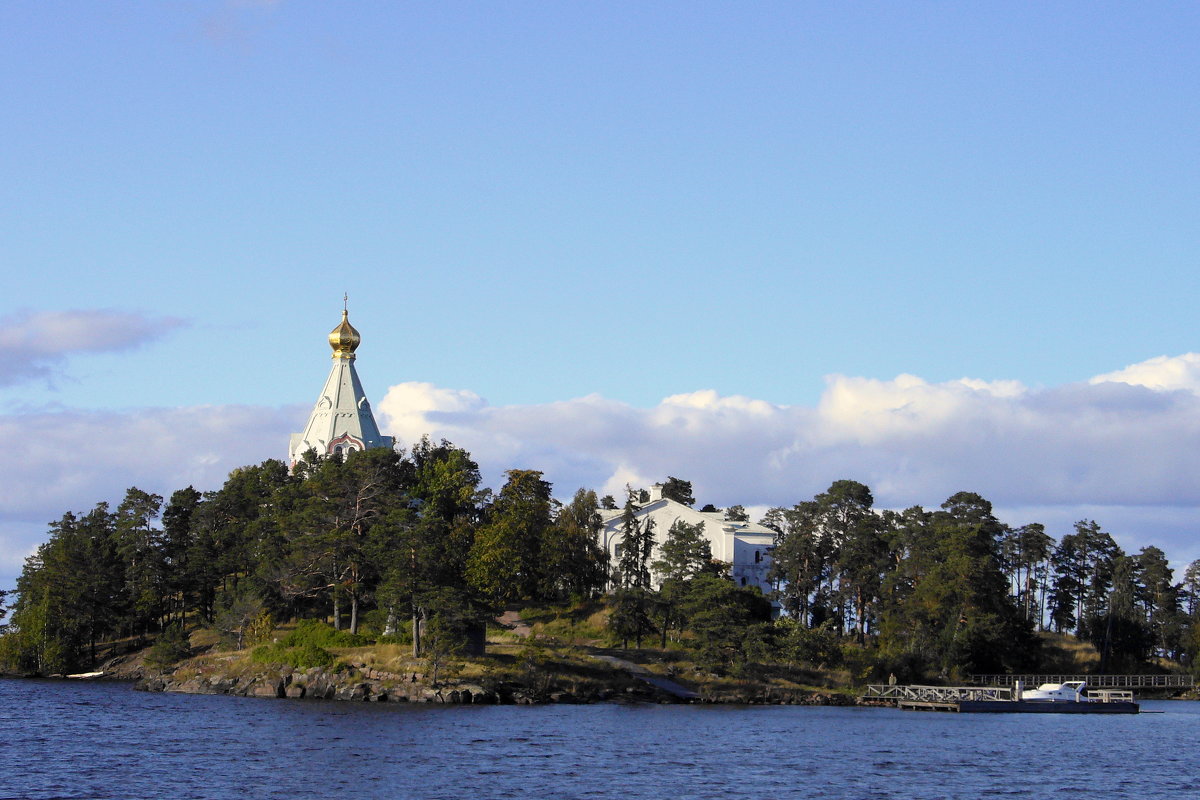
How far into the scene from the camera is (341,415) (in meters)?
110

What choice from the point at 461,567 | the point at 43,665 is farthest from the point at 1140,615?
the point at 43,665

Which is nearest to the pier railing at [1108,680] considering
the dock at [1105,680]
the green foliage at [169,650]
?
the dock at [1105,680]

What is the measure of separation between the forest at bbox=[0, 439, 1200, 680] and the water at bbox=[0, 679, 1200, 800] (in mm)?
9335

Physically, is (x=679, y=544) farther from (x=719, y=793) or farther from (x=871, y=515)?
(x=719, y=793)

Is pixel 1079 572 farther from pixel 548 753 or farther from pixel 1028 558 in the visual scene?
pixel 548 753

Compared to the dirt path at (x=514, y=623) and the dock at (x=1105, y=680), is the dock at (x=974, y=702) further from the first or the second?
the dirt path at (x=514, y=623)

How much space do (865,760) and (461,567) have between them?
4414 centimetres

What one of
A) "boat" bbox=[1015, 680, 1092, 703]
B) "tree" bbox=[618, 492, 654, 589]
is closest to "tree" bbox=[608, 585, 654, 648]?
"tree" bbox=[618, 492, 654, 589]

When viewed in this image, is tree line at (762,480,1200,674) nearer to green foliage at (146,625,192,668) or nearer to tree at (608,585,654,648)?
tree at (608,585,654,648)

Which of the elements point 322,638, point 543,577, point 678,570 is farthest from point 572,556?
point 322,638

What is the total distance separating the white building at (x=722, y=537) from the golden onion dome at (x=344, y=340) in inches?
981

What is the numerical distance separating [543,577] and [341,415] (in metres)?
23.3

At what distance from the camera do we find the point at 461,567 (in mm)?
90375

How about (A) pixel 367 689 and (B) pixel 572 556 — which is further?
(B) pixel 572 556
